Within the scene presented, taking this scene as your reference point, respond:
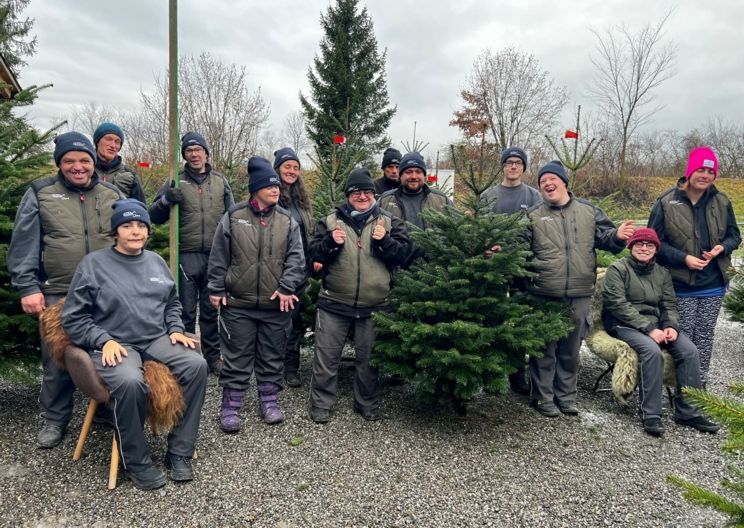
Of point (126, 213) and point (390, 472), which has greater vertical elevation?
point (126, 213)

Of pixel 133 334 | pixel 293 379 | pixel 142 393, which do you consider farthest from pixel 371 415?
pixel 133 334

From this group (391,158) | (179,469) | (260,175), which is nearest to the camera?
(179,469)

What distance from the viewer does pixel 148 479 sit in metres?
3.17

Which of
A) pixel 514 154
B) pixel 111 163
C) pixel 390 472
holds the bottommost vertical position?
pixel 390 472

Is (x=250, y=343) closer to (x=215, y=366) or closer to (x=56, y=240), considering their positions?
(x=215, y=366)

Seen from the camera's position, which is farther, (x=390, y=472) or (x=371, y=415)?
(x=371, y=415)

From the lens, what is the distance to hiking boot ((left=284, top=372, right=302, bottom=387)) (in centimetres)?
513

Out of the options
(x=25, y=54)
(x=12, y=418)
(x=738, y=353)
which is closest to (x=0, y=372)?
(x=12, y=418)

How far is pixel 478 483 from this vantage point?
11.1ft

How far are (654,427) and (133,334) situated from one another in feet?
14.1

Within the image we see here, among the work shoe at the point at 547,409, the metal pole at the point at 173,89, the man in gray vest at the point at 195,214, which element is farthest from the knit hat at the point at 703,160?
the metal pole at the point at 173,89

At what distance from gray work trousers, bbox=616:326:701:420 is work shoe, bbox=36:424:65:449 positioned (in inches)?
190

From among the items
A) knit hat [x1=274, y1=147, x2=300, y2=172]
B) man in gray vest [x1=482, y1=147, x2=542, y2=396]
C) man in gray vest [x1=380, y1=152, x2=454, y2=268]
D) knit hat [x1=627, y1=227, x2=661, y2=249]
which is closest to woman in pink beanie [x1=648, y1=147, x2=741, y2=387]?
knit hat [x1=627, y1=227, x2=661, y2=249]

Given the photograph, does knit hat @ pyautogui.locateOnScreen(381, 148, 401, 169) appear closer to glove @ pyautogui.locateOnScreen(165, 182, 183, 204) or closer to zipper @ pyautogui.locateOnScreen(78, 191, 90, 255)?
glove @ pyautogui.locateOnScreen(165, 182, 183, 204)
